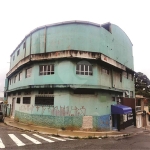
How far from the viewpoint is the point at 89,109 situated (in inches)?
655

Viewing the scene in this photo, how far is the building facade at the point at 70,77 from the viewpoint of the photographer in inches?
642

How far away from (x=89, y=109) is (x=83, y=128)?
2014 mm

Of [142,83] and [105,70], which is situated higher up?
[142,83]

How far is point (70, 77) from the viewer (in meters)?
16.5

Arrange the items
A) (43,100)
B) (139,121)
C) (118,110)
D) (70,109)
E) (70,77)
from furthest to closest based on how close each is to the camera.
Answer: (139,121)
(118,110)
(43,100)
(70,77)
(70,109)

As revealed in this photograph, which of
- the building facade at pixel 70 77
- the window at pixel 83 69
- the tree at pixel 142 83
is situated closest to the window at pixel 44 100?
the building facade at pixel 70 77

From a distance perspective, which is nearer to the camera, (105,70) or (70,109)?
(70,109)

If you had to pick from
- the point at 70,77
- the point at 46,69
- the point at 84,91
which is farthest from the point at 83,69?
the point at 46,69

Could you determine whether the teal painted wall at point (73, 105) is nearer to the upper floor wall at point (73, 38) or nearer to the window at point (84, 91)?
the window at point (84, 91)

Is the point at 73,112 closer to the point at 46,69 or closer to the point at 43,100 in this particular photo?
the point at 43,100

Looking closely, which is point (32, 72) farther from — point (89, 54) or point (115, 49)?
point (115, 49)

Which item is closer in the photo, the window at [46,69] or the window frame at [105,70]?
the window at [46,69]

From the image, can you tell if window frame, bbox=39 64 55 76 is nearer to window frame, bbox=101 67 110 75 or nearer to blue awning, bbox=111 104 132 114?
window frame, bbox=101 67 110 75

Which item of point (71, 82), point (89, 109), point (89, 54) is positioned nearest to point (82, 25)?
point (89, 54)
